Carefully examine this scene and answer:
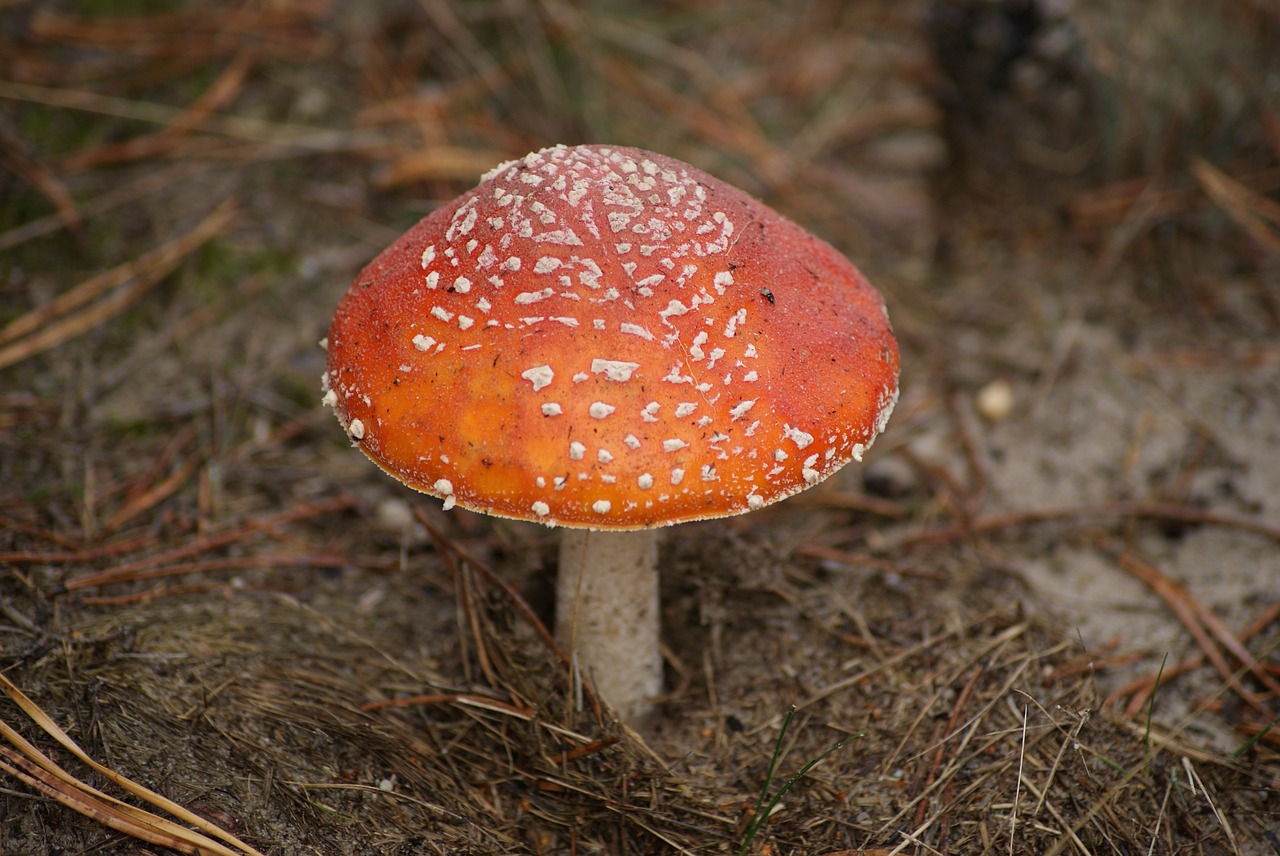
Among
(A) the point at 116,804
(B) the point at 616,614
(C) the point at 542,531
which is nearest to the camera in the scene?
(A) the point at 116,804

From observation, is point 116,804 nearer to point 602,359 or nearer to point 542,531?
point 602,359

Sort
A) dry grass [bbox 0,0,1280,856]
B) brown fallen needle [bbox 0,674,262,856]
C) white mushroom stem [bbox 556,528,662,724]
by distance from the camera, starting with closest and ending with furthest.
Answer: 1. brown fallen needle [bbox 0,674,262,856]
2. dry grass [bbox 0,0,1280,856]
3. white mushroom stem [bbox 556,528,662,724]

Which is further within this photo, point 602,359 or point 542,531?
point 542,531

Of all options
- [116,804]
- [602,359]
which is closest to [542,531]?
[602,359]

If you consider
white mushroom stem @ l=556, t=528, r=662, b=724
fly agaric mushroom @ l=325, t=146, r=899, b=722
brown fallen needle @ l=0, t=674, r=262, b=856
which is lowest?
white mushroom stem @ l=556, t=528, r=662, b=724

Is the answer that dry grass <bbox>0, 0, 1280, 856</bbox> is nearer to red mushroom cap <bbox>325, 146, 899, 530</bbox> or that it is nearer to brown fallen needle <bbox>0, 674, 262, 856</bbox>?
brown fallen needle <bbox>0, 674, 262, 856</bbox>

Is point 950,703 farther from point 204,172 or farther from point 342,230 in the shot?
point 204,172

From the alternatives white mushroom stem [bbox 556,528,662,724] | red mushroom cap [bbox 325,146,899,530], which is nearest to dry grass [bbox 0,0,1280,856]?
white mushroom stem [bbox 556,528,662,724]

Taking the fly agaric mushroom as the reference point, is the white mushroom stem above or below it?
below

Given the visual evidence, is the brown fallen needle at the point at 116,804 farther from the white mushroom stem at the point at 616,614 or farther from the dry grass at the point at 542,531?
the white mushroom stem at the point at 616,614
